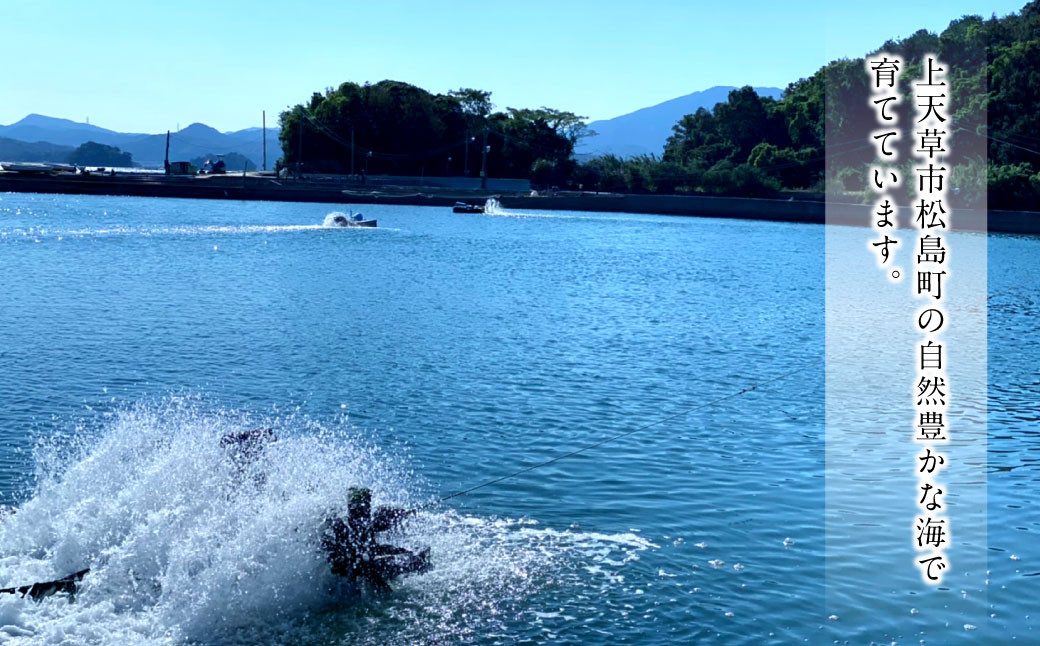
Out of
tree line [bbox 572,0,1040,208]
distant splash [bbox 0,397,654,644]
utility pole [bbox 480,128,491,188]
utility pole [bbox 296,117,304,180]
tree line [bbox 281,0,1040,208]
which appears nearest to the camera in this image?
distant splash [bbox 0,397,654,644]

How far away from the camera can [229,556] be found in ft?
34.1

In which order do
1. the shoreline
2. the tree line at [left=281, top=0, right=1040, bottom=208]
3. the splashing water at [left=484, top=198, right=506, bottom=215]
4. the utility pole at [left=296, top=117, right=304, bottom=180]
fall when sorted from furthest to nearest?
the utility pole at [left=296, top=117, right=304, bottom=180] → the shoreline → the splashing water at [left=484, top=198, right=506, bottom=215] → the tree line at [left=281, top=0, right=1040, bottom=208]

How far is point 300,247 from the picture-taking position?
61250 mm

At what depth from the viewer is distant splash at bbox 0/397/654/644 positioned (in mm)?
9867

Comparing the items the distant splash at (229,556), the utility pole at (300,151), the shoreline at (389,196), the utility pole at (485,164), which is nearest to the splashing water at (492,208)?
the shoreline at (389,196)

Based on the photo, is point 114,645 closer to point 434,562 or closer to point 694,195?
point 434,562

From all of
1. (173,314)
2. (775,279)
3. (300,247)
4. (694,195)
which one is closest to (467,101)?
(694,195)

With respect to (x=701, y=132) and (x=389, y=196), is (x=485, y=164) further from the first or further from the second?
(x=701, y=132)

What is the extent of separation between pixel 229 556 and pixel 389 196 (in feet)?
361

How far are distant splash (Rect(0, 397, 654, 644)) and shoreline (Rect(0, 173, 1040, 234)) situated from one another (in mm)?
105206

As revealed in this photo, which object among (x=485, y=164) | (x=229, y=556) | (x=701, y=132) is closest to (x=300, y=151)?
(x=485, y=164)

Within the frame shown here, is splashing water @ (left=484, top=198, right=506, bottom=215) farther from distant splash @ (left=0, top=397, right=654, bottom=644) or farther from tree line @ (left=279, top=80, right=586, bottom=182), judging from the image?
distant splash @ (left=0, top=397, right=654, bottom=644)

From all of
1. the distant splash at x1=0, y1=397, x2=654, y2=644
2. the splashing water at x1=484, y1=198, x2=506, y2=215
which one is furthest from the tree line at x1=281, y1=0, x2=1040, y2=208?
the distant splash at x1=0, y1=397, x2=654, y2=644

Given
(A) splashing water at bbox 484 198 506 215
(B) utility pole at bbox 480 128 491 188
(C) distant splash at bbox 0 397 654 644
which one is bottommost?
(C) distant splash at bbox 0 397 654 644
